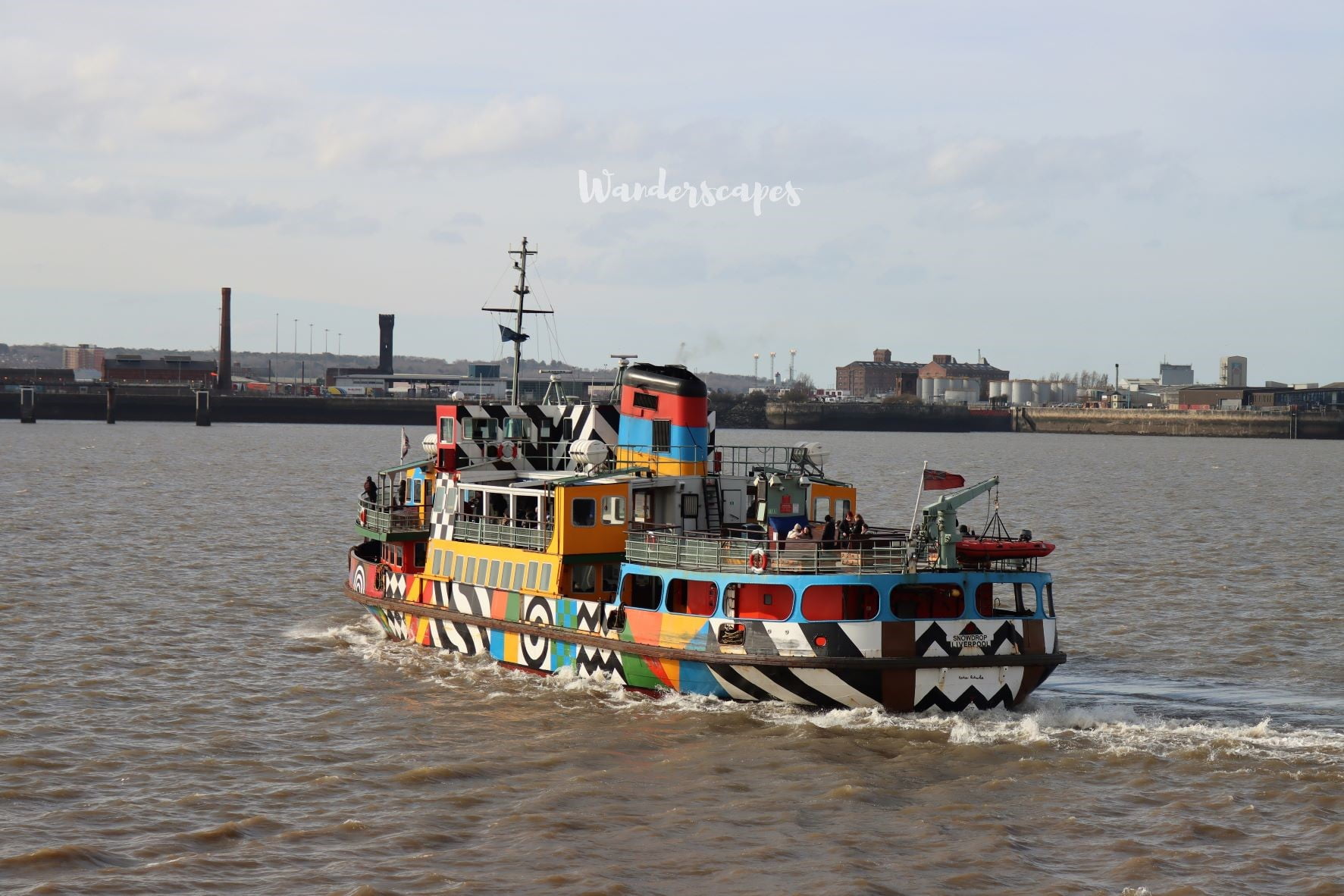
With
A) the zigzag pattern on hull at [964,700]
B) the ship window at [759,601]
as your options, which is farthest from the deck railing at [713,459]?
the zigzag pattern on hull at [964,700]

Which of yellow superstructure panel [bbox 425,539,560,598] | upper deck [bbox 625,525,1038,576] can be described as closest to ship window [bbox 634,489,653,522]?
upper deck [bbox 625,525,1038,576]

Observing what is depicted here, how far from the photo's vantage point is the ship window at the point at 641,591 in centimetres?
2881

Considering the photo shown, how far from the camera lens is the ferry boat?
85.6 ft

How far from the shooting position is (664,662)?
27.8 meters

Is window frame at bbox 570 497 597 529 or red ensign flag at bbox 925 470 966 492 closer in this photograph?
red ensign flag at bbox 925 470 966 492

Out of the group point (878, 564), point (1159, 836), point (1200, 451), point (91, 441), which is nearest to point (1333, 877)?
point (1159, 836)

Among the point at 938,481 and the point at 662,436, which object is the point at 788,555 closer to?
the point at 938,481

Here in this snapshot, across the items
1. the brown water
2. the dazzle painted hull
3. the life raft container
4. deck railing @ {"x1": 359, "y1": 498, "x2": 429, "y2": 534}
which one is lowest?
the brown water

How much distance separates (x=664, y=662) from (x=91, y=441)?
123833 mm

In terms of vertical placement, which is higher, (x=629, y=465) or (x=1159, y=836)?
(x=629, y=465)

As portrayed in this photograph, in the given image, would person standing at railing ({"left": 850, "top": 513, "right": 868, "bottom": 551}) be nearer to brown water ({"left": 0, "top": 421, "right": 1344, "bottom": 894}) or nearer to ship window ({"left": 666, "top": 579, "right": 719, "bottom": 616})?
ship window ({"left": 666, "top": 579, "right": 719, "bottom": 616})

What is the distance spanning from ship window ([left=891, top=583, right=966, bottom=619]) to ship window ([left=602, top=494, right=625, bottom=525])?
7.04 meters

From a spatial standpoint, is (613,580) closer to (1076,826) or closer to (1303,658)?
(1076,826)

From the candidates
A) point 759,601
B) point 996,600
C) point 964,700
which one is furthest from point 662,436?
point 964,700
